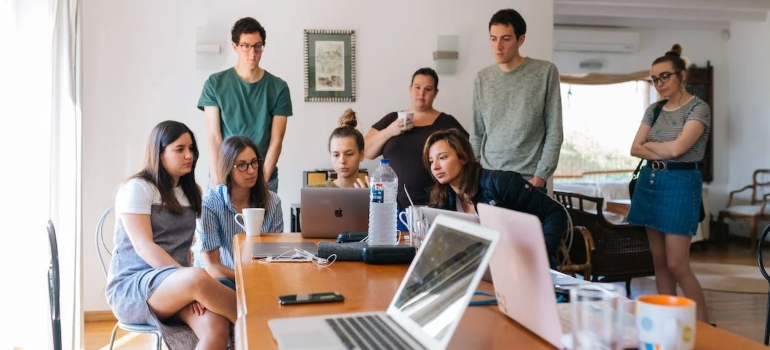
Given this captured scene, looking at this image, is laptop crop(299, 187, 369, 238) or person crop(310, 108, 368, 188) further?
person crop(310, 108, 368, 188)

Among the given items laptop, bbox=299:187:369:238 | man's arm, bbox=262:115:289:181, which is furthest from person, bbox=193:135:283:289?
man's arm, bbox=262:115:289:181

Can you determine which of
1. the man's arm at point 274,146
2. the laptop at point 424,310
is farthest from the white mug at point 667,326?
the man's arm at point 274,146

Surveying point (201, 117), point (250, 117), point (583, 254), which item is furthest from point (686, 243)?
point (201, 117)

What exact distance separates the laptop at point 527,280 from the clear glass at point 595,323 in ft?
0.12

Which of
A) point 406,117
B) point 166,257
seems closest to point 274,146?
point 406,117

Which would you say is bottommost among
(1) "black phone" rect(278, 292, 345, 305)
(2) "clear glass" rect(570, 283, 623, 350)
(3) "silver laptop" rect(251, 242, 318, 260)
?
(1) "black phone" rect(278, 292, 345, 305)

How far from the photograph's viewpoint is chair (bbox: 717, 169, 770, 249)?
7.02 metres

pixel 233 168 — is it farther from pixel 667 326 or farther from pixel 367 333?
pixel 667 326

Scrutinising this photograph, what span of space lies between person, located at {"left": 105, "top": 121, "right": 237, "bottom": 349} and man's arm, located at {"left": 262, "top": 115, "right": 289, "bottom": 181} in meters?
0.80

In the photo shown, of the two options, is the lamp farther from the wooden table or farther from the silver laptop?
the wooden table

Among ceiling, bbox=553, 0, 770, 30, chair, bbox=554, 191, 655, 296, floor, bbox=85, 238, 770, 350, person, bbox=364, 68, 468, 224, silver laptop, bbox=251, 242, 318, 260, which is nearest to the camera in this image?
silver laptop, bbox=251, 242, 318, 260

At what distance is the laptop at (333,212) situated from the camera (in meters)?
2.25

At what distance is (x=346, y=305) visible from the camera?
125cm

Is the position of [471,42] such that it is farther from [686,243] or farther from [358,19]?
[686,243]
